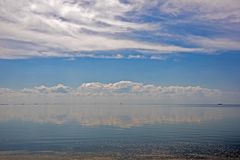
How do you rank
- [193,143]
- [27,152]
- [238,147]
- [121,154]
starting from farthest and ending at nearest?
[193,143] < [238,147] < [27,152] < [121,154]

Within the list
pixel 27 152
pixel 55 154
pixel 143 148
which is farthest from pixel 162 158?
pixel 27 152

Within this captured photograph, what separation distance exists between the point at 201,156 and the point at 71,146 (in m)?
19.5

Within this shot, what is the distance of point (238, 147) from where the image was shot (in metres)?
46.3

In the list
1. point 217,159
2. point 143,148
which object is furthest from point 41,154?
point 217,159

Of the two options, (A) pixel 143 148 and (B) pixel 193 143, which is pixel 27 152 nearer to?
(A) pixel 143 148

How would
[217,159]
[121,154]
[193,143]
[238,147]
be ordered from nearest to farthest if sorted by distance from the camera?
[217,159]
[121,154]
[238,147]
[193,143]

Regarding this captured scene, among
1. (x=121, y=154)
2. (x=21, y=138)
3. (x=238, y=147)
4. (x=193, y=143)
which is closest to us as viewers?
(x=121, y=154)

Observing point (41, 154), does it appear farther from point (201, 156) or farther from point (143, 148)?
point (201, 156)

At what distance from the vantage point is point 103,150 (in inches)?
1740

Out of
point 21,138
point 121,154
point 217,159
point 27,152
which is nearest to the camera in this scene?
point 217,159

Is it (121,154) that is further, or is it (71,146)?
(71,146)

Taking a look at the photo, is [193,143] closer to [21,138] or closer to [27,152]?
[27,152]

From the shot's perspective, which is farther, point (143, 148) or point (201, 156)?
point (143, 148)

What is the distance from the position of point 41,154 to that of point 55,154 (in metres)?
1.95
